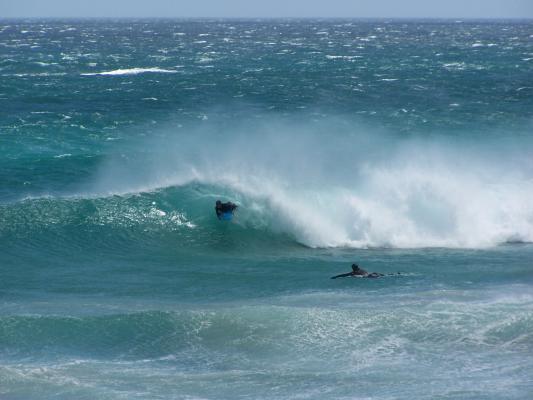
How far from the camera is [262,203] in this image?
2820 centimetres

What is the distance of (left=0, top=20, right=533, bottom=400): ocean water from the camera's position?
1548 centimetres

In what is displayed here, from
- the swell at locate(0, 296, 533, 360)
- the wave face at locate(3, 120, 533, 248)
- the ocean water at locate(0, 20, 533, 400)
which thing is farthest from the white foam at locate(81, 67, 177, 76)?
the swell at locate(0, 296, 533, 360)

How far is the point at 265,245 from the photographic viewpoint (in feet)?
84.6

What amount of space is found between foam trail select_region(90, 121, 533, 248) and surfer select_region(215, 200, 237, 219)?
3.04 feet

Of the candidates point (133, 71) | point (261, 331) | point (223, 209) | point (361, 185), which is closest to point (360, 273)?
point (261, 331)

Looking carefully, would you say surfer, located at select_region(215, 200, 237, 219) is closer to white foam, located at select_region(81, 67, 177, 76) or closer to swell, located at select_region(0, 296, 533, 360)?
swell, located at select_region(0, 296, 533, 360)

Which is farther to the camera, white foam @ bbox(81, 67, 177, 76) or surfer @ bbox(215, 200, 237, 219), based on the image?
white foam @ bbox(81, 67, 177, 76)

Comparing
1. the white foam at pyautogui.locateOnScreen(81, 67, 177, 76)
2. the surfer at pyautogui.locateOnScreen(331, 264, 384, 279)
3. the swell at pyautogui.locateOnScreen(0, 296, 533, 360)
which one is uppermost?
the white foam at pyautogui.locateOnScreen(81, 67, 177, 76)

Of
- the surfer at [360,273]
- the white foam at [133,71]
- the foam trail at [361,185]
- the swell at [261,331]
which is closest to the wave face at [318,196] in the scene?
the foam trail at [361,185]

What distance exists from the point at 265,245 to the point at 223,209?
1794 mm

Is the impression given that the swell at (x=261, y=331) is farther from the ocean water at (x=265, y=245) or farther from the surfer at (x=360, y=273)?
the surfer at (x=360, y=273)

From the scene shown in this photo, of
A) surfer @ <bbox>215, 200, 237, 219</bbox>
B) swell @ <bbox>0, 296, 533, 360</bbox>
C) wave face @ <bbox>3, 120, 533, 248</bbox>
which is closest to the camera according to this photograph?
swell @ <bbox>0, 296, 533, 360</bbox>

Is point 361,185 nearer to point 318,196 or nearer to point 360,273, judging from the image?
point 318,196

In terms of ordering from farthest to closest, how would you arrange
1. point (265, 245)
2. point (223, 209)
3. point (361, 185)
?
point (361, 185)
point (223, 209)
point (265, 245)
